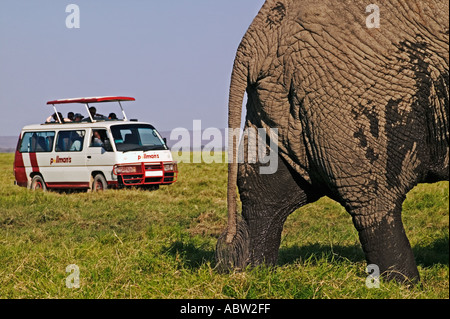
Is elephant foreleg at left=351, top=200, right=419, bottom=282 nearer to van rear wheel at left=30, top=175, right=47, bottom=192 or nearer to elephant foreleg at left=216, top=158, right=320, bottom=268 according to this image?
Answer: elephant foreleg at left=216, top=158, right=320, bottom=268

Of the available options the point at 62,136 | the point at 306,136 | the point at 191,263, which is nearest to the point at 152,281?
the point at 191,263

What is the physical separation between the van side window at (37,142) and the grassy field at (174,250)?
3825 millimetres

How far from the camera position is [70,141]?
52.2 ft

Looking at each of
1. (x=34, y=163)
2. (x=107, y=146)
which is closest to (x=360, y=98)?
(x=107, y=146)

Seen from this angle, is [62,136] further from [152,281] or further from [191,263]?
[152,281]

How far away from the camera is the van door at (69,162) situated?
50.6ft

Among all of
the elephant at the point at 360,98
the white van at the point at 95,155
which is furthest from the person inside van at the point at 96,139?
the elephant at the point at 360,98

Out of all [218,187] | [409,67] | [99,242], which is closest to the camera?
[409,67]

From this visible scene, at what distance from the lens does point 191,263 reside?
5.36 m

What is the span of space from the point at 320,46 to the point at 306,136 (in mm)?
643

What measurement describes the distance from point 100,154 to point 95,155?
0.21 m
